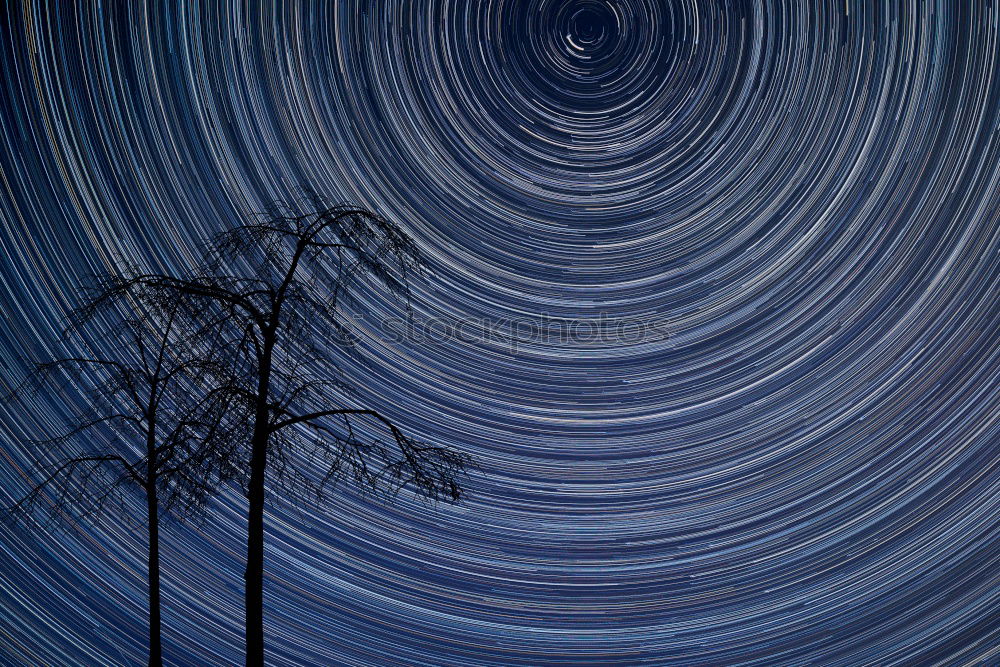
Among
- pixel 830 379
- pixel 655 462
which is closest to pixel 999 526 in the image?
pixel 830 379

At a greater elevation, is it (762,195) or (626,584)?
(762,195)

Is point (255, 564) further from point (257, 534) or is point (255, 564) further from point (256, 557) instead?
point (257, 534)

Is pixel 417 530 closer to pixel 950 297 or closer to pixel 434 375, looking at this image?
pixel 434 375

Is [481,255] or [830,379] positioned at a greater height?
[481,255]

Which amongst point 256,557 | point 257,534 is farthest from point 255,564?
point 257,534

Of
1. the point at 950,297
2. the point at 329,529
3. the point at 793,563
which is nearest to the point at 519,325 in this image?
the point at 329,529

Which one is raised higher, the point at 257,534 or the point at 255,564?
the point at 257,534

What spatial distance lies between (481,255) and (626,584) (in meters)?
4.49

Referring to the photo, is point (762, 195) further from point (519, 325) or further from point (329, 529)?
point (329, 529)

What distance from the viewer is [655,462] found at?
1035 cm

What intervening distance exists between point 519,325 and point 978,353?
5.50 meters

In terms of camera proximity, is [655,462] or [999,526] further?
[655,462]

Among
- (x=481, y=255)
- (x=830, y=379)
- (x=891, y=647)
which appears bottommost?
(x=891, y=647)

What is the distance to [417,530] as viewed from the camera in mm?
9773
